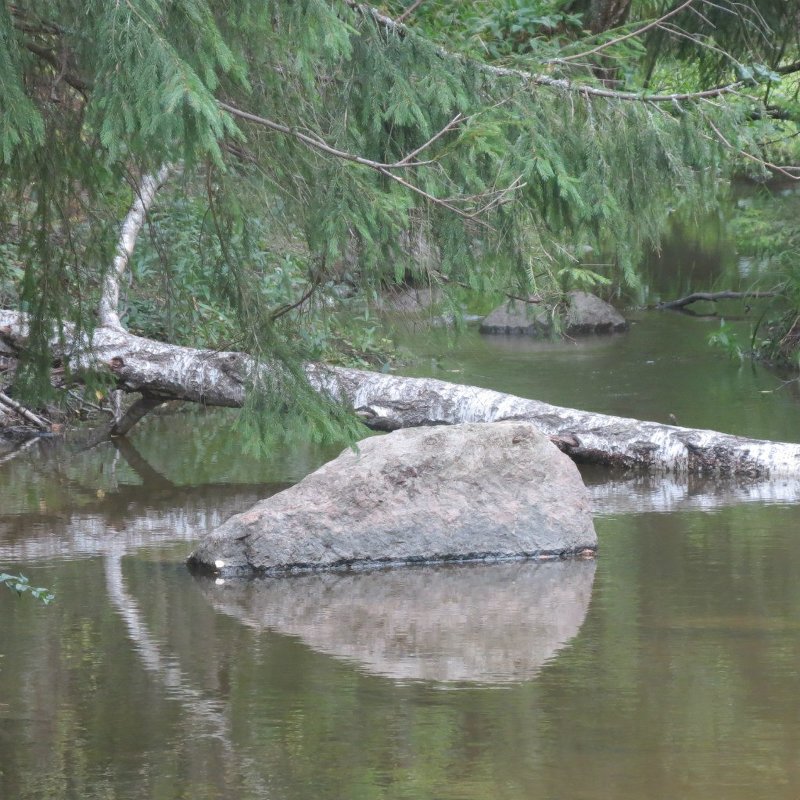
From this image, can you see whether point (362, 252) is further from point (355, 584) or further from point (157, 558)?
point (157, 558)

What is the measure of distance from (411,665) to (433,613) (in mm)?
822

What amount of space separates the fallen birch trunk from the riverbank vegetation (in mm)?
2575

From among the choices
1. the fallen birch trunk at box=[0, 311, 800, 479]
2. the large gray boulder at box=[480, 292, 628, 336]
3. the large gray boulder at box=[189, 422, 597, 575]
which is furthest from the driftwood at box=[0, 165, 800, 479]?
the large gray boulder at box=[480, 292, 628, 336]

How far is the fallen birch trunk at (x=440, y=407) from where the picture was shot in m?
10.0

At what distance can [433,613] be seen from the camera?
21.2 feet

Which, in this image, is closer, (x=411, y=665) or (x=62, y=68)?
(x=62, y=68)

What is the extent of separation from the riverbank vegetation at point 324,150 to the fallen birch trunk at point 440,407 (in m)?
2.57

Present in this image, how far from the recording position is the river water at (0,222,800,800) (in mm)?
4480

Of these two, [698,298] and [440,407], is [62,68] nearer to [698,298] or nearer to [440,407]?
[440,407]

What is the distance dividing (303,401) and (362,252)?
2.58ft

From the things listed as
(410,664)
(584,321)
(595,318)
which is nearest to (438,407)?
(410,664)

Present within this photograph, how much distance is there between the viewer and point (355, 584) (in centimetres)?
704

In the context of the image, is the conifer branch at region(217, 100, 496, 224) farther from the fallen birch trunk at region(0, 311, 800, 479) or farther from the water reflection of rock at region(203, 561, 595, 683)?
the fallen birch trunk at region(0, 311, 800, 479)

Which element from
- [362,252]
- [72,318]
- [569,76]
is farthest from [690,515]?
[72,318]
